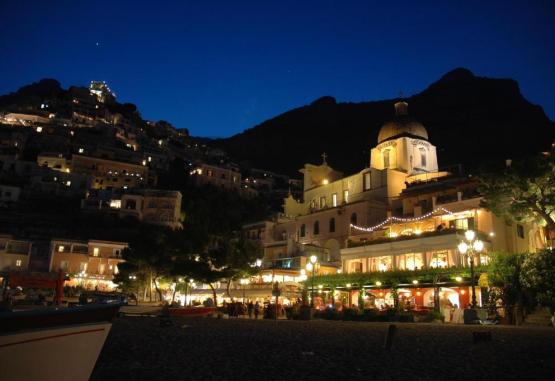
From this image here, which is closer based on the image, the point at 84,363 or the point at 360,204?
the point at 84,363

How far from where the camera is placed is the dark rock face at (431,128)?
393 ft

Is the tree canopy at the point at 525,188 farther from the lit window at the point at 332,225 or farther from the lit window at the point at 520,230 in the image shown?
the lit window at the point at 332,225

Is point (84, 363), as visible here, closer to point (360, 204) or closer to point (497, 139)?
point (360, 204)

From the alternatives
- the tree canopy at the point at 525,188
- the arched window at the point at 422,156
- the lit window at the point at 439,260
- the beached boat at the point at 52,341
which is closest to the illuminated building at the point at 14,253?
the lit window at the point at 439,260

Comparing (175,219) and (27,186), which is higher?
(27,186)

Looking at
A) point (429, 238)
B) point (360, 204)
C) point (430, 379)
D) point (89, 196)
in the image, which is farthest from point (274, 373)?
point (89, 196)

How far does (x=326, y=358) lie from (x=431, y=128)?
135 m

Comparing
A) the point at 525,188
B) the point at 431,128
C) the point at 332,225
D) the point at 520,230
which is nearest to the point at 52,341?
the point at 525,188

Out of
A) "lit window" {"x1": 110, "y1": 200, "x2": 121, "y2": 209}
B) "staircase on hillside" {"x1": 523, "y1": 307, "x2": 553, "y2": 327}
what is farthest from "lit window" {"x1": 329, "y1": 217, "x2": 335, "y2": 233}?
"lit window" {"x1": 110, "y1": 200, "x2": 121, "y2": 209}

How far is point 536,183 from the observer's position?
28.8m

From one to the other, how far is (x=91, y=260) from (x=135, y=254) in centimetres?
1652

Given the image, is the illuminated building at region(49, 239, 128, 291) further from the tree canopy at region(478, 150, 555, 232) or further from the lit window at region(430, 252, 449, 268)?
the tree canopy at region(478, 150, 555, 232)

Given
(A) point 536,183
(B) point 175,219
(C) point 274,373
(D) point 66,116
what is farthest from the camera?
(D) point 66,116

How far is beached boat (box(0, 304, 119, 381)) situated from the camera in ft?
17.7
